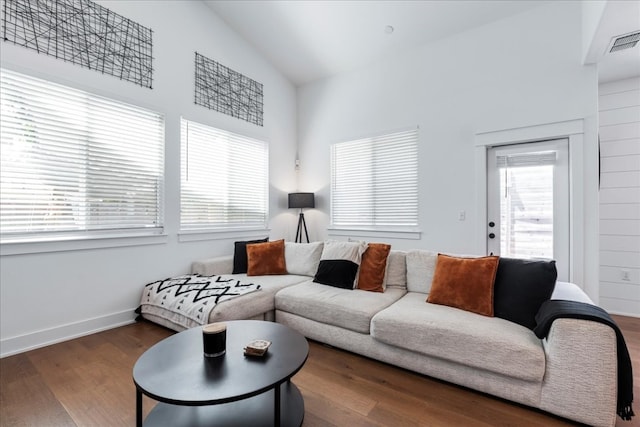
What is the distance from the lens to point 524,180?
10.9ft

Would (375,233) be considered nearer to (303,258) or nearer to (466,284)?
(303,258)

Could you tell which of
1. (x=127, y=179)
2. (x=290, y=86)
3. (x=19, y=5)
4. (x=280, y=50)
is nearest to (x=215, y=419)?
(x=127, y=179)

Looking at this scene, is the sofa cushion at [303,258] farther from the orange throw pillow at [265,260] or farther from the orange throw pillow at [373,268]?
the orange throw pillow at [373,268]

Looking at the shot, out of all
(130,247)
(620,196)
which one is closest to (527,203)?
(620,196)

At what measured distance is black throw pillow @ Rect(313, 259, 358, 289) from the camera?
2.82 metres

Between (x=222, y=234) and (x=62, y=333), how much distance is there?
188 cm

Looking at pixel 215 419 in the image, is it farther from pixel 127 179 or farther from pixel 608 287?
pixel 608 287

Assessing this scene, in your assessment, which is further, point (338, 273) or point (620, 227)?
point (620, 227)

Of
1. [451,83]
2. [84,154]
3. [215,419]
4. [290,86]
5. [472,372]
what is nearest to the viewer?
[215,419]

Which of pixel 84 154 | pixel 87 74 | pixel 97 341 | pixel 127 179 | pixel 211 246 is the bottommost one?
pixel 97 341

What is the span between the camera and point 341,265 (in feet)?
9.48

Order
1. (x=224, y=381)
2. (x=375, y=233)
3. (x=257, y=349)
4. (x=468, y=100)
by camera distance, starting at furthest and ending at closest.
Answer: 1. (x=375, y=233)
2. (x=468, y=100)
3. (x=257, y=349)
4. (x=224, y=381)

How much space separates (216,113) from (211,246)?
1.77 meters

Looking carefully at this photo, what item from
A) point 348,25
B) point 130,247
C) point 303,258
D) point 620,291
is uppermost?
point 348,25
